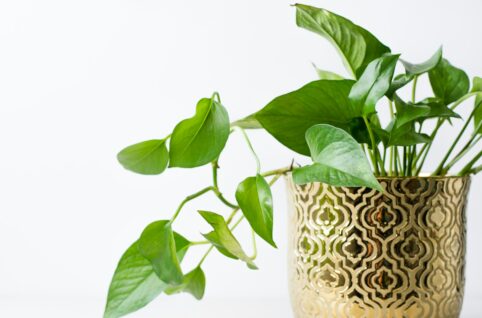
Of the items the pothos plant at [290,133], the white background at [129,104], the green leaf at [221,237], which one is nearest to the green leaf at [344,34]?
the pothos plant at [290,133]

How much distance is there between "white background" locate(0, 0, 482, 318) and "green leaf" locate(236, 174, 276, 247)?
527 millimetres

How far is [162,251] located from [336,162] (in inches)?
8.3

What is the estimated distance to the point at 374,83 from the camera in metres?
0.67

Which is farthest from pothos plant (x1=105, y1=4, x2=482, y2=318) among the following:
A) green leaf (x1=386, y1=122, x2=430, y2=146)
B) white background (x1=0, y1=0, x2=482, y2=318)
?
white background (x1=0, y1=0, x2=482, y2=318)

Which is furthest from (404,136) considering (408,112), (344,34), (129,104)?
(129,104)


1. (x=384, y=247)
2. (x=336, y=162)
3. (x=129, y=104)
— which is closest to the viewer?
(x=336, y=162)

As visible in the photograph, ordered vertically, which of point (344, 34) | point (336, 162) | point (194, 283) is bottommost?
point (194, 283)

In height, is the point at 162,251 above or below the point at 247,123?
below

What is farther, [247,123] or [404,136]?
[247,123]

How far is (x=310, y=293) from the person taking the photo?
2.58 feet

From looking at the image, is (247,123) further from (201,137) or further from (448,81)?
(448,81)

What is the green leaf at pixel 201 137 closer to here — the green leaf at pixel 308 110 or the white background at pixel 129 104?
the green leaf at pixel 308 110

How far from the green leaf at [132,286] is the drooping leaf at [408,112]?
1.01 ft

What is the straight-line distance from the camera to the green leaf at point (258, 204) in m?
0.70
